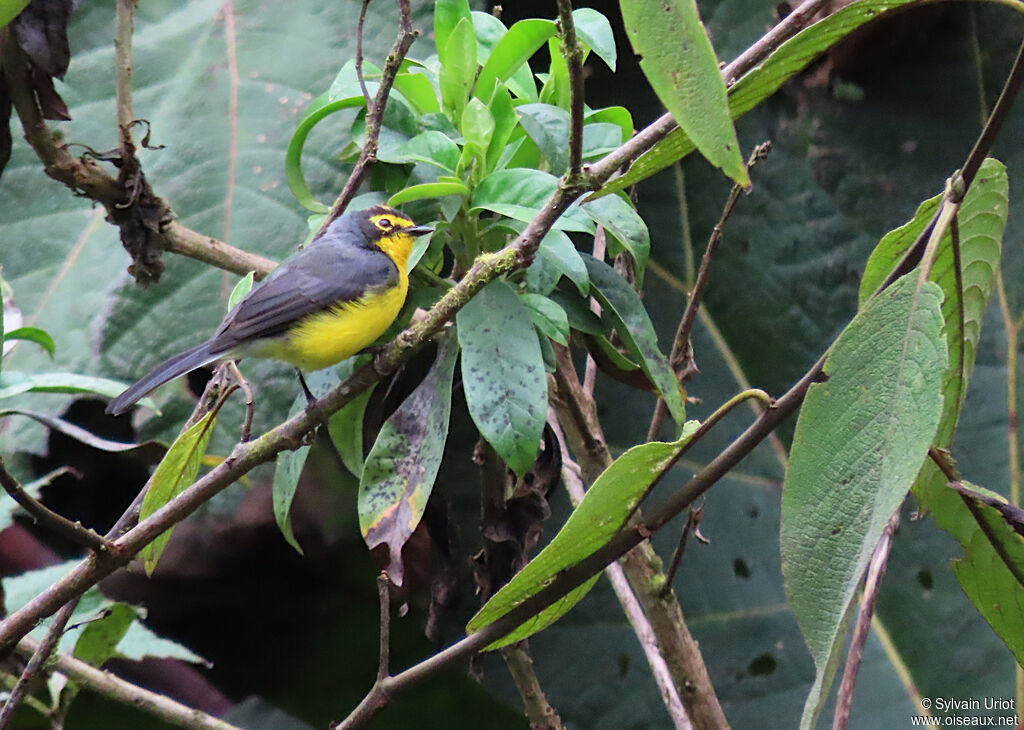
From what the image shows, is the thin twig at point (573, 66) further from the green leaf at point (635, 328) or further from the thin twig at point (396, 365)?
the green leaf at point (635, 328)

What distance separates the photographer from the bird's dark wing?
1.19 m

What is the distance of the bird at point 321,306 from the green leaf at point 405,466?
0.54 ft

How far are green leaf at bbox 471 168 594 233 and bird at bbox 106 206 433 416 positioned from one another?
14cm

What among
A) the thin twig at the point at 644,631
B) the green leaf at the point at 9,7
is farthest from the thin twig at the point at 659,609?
the green leaf at the point at 9,7

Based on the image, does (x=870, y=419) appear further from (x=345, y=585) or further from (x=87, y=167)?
(x=345, y=585)

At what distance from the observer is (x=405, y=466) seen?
975 mm

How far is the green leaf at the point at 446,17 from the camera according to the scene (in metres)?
1.10

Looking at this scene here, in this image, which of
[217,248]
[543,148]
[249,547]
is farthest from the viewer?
[249,547]

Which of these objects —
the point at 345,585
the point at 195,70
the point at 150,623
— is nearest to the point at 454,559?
the point at 345,585

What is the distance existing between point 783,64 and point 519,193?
0.37m

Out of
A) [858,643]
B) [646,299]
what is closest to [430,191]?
[858,643]

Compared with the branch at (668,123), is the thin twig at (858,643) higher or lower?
lower

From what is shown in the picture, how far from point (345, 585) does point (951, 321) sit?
1391mm

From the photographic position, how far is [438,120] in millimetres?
1106
